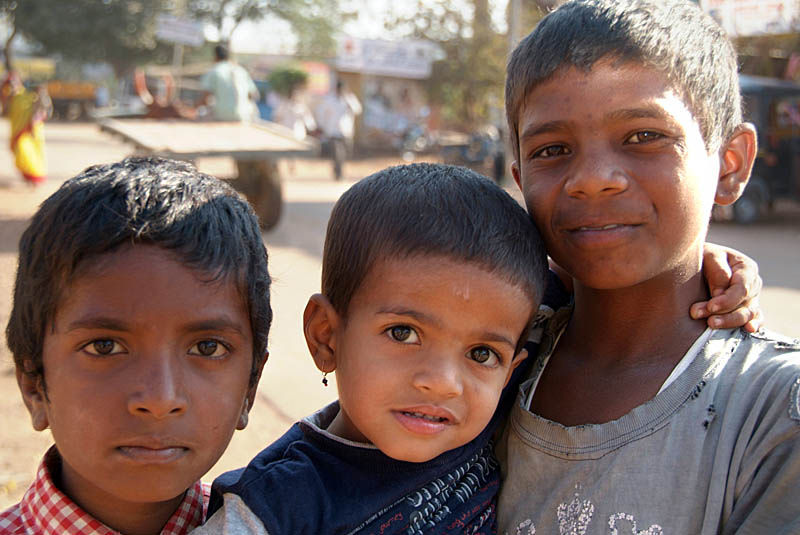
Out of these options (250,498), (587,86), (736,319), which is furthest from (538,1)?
(250,498)

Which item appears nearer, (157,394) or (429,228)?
(157,394)

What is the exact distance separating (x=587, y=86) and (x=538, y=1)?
4.37ft

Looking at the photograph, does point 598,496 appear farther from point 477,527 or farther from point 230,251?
point 230,251

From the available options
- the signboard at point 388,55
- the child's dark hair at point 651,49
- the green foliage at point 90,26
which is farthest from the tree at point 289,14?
the child's dark hair at point 651,49

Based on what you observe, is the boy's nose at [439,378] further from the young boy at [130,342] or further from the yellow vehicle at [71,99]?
the yellow vehicle at [71,99]

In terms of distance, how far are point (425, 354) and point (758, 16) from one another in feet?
46.4

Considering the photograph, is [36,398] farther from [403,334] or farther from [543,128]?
[543,128]

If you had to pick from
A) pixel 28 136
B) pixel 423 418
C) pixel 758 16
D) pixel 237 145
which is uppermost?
pixel 758 16

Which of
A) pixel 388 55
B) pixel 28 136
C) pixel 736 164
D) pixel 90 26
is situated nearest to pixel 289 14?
pixel 90 26

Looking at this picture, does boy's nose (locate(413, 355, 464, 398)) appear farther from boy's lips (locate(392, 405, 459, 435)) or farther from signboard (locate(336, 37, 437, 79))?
signboard (locate(336, 37, 437, 79))

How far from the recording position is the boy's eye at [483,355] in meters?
1.50

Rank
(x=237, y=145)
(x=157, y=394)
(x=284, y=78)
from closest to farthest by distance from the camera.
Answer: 1. (x=157, y=394)
2. (x=237, y=145)
3. (x=284, y=78)

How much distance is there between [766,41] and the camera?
13500 millimetres

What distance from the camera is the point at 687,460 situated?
1350mm
